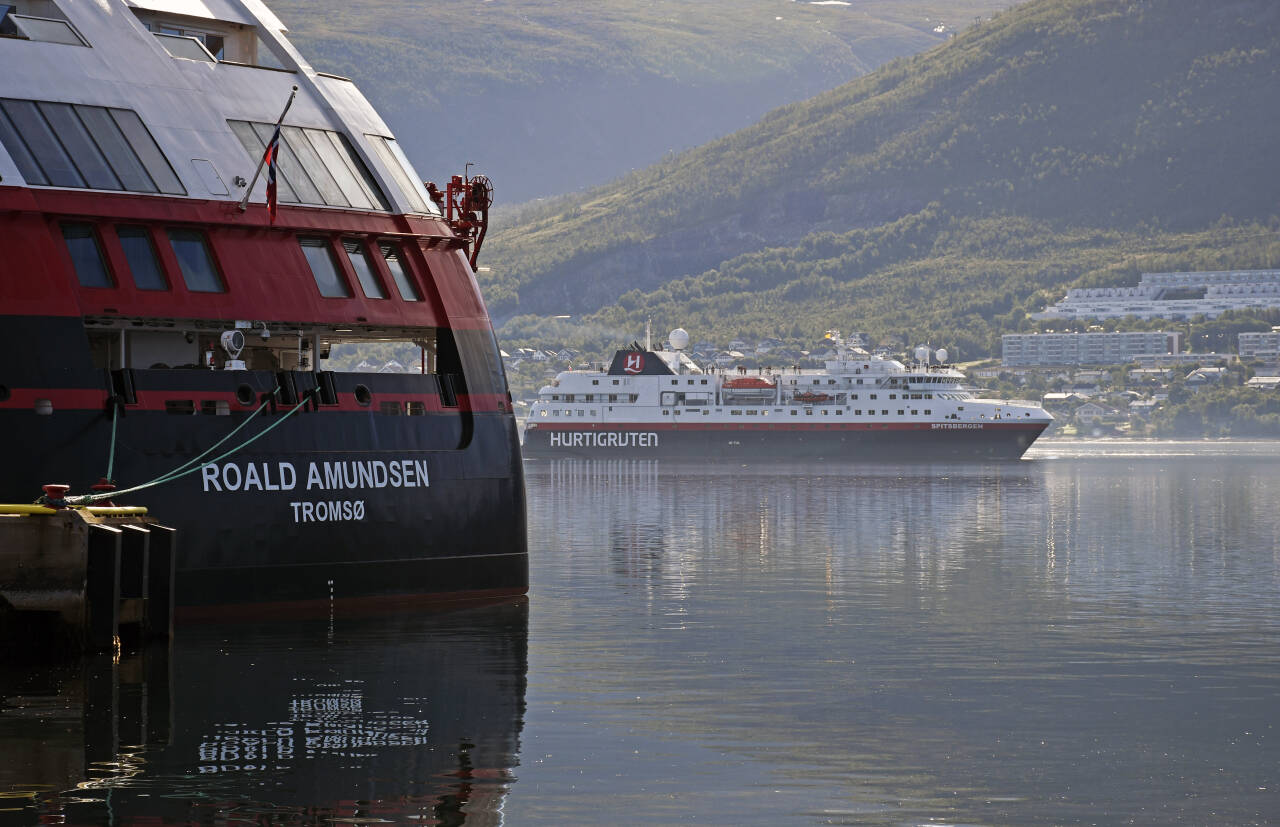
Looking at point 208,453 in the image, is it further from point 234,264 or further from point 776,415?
point 776,415

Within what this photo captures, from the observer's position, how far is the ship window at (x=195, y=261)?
92.5 ft

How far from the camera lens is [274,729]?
2100 cm

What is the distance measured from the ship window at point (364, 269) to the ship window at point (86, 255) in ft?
13.8

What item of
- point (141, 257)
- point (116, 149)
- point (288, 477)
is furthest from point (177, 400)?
point (116, 149)

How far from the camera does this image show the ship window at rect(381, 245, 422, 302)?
102 feet

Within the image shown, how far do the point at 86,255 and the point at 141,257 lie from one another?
842 millimetres

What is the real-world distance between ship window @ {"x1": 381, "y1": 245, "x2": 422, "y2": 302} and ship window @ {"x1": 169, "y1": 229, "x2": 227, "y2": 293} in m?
3.28

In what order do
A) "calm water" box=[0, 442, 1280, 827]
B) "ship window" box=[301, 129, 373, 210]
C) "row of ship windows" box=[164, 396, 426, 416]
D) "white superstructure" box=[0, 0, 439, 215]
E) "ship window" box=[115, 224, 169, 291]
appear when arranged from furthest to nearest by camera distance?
"ship window" box=[301, 129, 373, 210], "white superstructure" box=[0, 0, 439, 215], "ship window" box=[115, 224, 169, 291], "row of ship windows" box=[164, 396, 426, 416], "calm water" box=[0, 442, 1280, 827]

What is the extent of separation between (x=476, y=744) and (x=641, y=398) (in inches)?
5197

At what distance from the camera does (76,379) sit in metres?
26.3

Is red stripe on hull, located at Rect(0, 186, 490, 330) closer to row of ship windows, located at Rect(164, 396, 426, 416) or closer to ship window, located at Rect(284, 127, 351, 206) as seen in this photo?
ship window, located at Rect(284, 127, 351, 206)

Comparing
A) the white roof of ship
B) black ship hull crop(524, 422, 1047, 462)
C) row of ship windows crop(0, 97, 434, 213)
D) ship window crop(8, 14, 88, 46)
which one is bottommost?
black ship hull crop(524, 422, 1047, 462)

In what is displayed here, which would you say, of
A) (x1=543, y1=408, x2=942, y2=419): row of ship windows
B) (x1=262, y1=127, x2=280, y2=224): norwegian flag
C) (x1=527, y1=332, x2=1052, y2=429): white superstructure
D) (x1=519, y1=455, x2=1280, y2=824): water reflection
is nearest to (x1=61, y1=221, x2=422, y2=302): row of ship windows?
(x1=262, y1=127, x2=280, y2=224): norwegian flag

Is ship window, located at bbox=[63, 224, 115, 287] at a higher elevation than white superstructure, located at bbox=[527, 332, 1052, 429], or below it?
below
